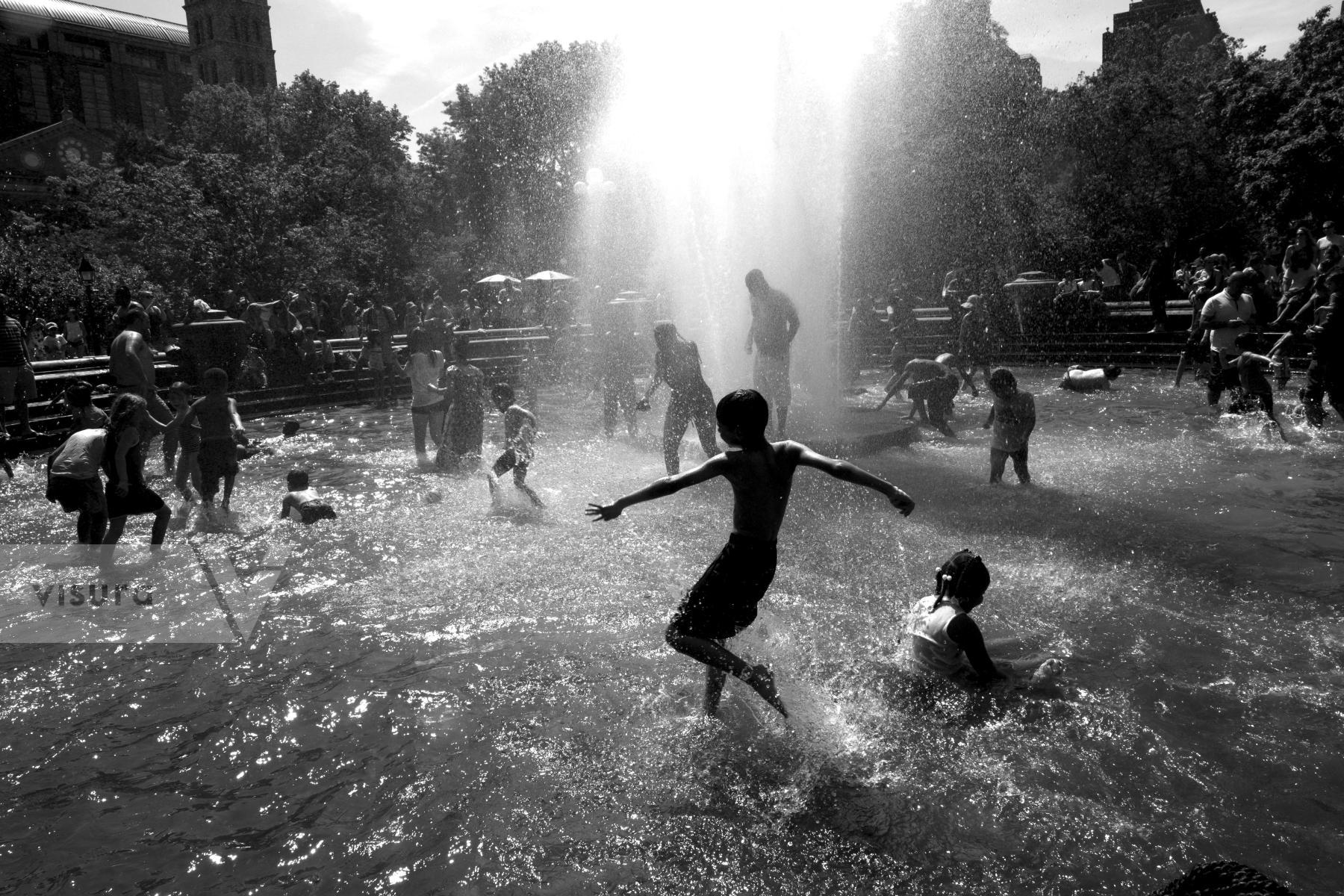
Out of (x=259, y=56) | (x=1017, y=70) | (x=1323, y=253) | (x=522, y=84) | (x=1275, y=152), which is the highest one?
(x=259, y=56)

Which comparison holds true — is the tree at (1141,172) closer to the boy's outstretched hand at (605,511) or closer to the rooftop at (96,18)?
the boy's outstretched hand at (605,511)

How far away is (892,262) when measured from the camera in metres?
31.8

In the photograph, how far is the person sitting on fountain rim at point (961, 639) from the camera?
14.9 feet

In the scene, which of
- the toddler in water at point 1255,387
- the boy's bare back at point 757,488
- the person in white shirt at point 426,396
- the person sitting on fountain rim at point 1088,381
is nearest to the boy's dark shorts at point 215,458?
the person in white shirt at point 426,396

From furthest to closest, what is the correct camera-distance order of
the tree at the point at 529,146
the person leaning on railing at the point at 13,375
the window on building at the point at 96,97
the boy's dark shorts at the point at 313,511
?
the window on building at the point at 96,97 → the tree at the point at 529,146 → the person leaning on railing at the point at 13,375 → the boy's dark shorts at the point at 313,511

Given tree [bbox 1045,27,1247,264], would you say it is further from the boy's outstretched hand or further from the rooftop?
the rooftop

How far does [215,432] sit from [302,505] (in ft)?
3.71

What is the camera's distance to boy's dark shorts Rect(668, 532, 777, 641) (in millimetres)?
4477

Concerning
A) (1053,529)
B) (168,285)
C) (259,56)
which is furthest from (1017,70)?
(259,56)

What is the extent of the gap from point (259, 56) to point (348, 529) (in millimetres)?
95911

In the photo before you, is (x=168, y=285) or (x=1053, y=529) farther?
(x=168, y=285)

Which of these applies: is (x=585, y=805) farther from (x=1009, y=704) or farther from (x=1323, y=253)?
(x=1323, y=253)

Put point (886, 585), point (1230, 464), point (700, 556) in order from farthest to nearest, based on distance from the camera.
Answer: point (1230, 464) < point (700, 556) < point (886, 585)

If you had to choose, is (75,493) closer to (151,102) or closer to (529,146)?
(529,146)
